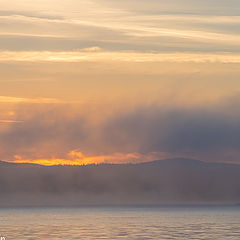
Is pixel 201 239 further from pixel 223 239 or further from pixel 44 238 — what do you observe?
pixel 44 238

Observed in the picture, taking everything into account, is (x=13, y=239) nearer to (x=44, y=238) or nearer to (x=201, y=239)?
(x=44, y=238)

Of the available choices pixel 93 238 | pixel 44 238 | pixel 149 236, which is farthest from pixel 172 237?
pixel 44 238

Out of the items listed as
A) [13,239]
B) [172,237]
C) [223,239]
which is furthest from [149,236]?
[13,239]

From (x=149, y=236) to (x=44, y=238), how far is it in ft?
66.0

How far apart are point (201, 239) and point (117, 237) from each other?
1637cm

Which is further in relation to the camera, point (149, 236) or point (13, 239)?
point (149, 236)

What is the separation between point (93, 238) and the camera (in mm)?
129000

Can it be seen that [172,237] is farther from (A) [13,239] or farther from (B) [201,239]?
(A) [13,239]

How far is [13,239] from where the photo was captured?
408 feet

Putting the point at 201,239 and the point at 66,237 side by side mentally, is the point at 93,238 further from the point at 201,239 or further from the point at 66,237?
the point at 201,239

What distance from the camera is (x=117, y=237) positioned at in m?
132

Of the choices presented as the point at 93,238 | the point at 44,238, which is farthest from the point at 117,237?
the point at 44,238

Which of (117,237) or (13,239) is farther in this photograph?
(117,237)

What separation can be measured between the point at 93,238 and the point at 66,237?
5.83 meters
